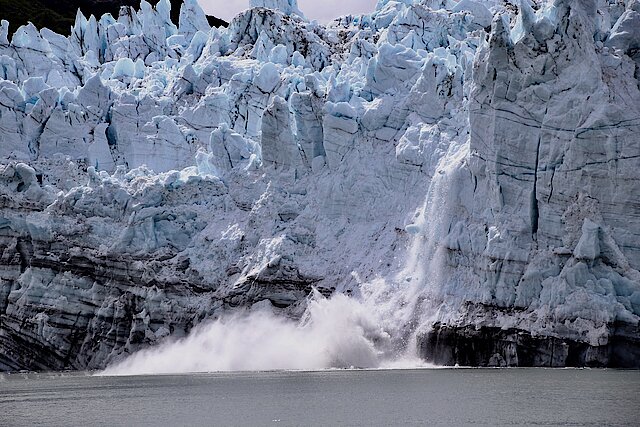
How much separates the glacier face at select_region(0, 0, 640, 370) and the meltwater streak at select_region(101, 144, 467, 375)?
0.16 m

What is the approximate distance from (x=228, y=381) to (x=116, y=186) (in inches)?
537

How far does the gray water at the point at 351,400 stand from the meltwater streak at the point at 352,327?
7.28ft

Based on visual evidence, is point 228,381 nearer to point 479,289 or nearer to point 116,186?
point 479,289

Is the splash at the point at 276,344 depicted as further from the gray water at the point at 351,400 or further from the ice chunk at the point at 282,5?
the ice chunk at the point at 282,5

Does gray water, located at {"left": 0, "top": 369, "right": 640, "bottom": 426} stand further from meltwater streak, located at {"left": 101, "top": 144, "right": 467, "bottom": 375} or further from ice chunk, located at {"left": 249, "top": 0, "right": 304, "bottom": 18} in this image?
ice chunk, located at {"left": 249, "top": 0, "right": 304, "bottom": 18}

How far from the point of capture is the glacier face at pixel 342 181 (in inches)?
1350

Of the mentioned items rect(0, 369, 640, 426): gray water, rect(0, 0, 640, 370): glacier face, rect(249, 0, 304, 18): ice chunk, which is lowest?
rect(0, 369, 640, 426): gray water

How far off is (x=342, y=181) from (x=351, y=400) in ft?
55.6

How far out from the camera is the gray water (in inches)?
884

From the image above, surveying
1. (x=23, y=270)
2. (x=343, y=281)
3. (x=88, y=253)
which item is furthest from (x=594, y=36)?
(x=23, y=270)

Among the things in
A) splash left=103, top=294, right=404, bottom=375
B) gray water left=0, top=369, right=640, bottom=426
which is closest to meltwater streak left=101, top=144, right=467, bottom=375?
splash left=103, top=294, right=404, bottom=375

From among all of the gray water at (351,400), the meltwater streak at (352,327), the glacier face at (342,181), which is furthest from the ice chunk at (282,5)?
the gray water at (351,400)

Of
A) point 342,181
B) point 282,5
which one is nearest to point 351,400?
point 342,181

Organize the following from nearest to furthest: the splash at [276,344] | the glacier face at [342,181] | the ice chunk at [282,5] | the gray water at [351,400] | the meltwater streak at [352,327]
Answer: the gray water at [351,400], the glacier face at [342,181], the meltwater streak at [352,327], the splash at [276,344], the ice chunk at [282,5]
